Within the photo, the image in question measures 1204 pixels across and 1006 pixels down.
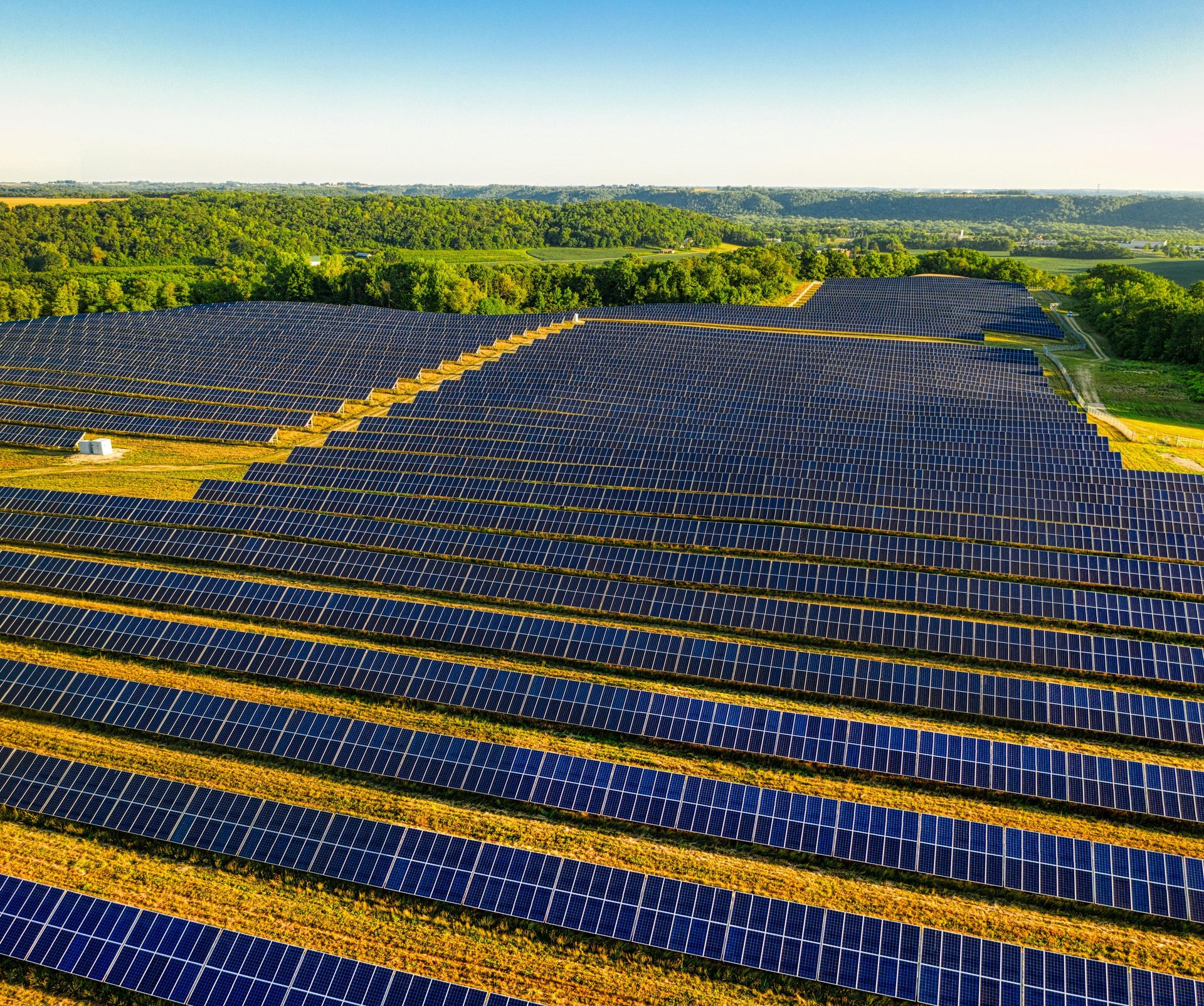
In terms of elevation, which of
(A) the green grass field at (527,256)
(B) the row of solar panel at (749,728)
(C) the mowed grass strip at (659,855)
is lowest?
(C) the mowed grass strip at (659,855)

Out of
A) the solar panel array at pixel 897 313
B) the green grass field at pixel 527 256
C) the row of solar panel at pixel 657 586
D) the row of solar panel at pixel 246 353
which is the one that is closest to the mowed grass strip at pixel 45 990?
the row of solar panel at pixel 657 586

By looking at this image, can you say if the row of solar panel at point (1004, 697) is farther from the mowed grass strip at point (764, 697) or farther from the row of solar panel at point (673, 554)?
the row of solar panel at point (673, 554)

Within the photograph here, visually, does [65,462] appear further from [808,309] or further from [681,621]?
[808,309]

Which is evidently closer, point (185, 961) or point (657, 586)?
point (185, 961)

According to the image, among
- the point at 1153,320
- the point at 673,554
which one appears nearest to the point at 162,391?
the point at 673,554

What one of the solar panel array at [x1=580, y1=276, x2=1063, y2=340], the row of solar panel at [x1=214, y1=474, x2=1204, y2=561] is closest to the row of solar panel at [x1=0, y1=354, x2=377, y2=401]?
the row of solar panel at [x1=214, y1=474, x2=1204, y2=561]

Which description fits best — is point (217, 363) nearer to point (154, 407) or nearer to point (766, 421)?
point (154, 407)
